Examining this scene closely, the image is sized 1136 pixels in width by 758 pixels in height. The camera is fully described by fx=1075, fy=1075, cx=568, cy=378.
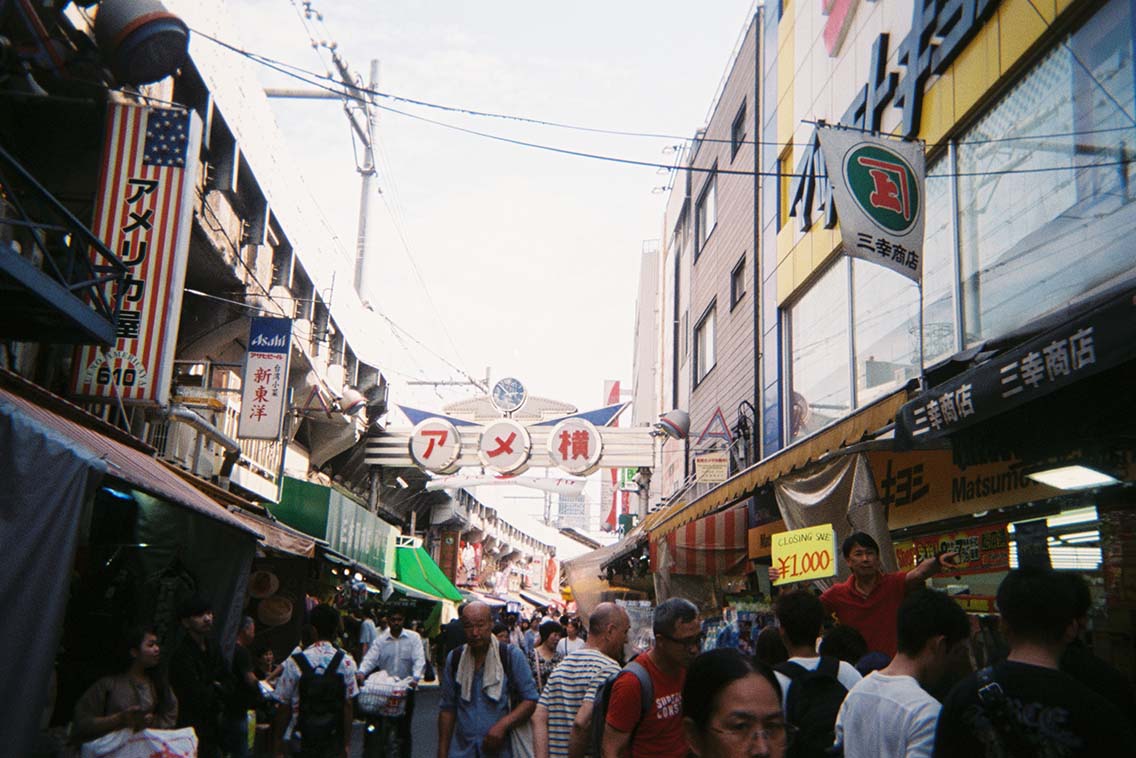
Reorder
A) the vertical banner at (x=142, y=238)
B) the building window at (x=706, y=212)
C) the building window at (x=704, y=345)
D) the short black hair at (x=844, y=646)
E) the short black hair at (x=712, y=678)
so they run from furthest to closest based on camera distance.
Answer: the building window at (x=706, y=212)
the building window at (x=704, y=345)
the vertical banner at (x=142, y=238)
the short black hair at (x=844, y=646)
the short black hair at (x=712, y=678)

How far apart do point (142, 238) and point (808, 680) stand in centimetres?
898

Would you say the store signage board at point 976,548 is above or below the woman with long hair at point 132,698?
above

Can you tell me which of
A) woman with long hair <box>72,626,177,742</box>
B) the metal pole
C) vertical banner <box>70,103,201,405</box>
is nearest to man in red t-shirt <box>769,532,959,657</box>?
woman with long hair <box>72,626,177,742</box>

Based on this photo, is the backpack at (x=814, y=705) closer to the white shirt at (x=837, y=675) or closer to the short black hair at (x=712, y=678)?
the white shirt at (x=837, y=675)

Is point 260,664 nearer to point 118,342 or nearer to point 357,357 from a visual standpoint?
point 118,342

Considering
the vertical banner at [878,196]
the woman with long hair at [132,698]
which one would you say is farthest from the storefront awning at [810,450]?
the woman with long hair at [132,698]

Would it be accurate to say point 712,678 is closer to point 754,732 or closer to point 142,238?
point 754,732

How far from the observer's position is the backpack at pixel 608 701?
4.85m

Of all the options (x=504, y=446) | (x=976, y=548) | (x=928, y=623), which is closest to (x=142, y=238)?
(x=976, y=548)

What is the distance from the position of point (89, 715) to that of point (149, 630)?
571 mm

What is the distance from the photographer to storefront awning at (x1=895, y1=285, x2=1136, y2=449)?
4820 millimetres

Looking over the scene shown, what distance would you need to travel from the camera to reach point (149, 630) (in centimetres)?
653

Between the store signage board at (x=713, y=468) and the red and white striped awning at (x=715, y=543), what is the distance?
194 cm

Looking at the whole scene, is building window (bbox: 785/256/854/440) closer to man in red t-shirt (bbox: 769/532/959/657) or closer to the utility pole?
man in red t-shirt (bbox: 769/532/959/657)
